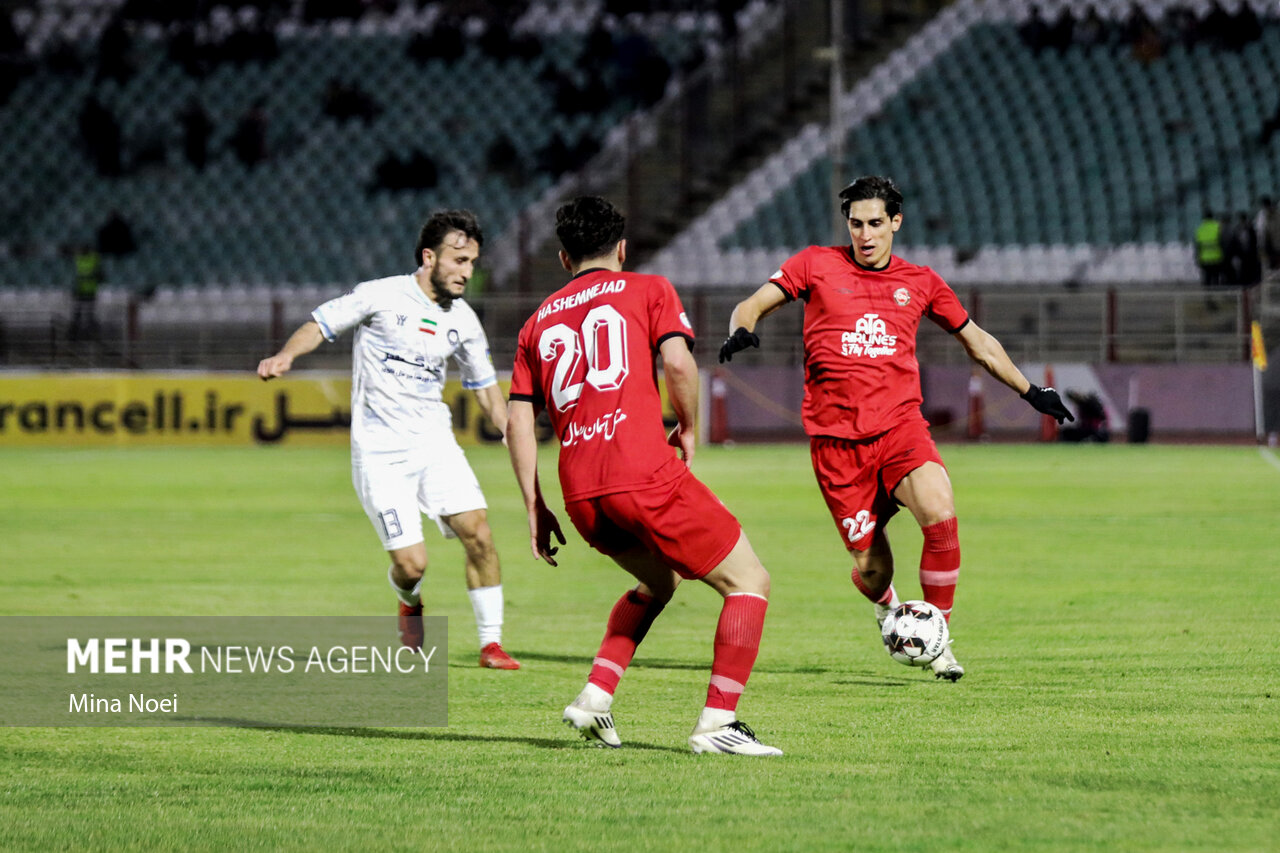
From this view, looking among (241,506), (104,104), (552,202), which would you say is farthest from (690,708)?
(104,104)

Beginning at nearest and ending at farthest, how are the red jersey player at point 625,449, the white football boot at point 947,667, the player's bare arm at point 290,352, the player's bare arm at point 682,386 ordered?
1. the player's bare arm at point 682,386
2. the red jersey player at point 625,449
3. the player's bare arm at point 290,352
4. the white football boot at point 947,667

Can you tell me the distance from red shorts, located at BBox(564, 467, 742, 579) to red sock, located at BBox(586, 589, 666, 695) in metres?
0.40

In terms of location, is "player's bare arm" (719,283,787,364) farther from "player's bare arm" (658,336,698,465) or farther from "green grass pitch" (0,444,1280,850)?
"green grass pitch" (0,444,1280,850)

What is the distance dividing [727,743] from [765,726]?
2.41 ft

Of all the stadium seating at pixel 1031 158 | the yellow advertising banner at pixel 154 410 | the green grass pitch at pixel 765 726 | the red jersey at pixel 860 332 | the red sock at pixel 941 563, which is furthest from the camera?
the stadium seating at pixel 1031 158

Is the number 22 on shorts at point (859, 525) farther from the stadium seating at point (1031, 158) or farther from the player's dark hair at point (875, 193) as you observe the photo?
the stadium seating at point (1031, 158)

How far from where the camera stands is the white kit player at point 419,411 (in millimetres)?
8898

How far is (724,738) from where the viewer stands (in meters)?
6.15

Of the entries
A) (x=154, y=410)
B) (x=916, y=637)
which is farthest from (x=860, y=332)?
(x=154, y=410)

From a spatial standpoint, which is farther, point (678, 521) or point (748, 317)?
point (748, 317)

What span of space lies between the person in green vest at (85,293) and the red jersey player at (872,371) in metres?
26.2

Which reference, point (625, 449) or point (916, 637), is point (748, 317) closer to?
point (916, 637)

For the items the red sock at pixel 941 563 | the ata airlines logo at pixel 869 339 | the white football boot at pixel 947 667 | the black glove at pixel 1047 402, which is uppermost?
the ata airlines logo at pixel 869 339

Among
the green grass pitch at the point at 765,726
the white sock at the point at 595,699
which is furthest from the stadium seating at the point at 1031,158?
the white sock at the point at 595,699
